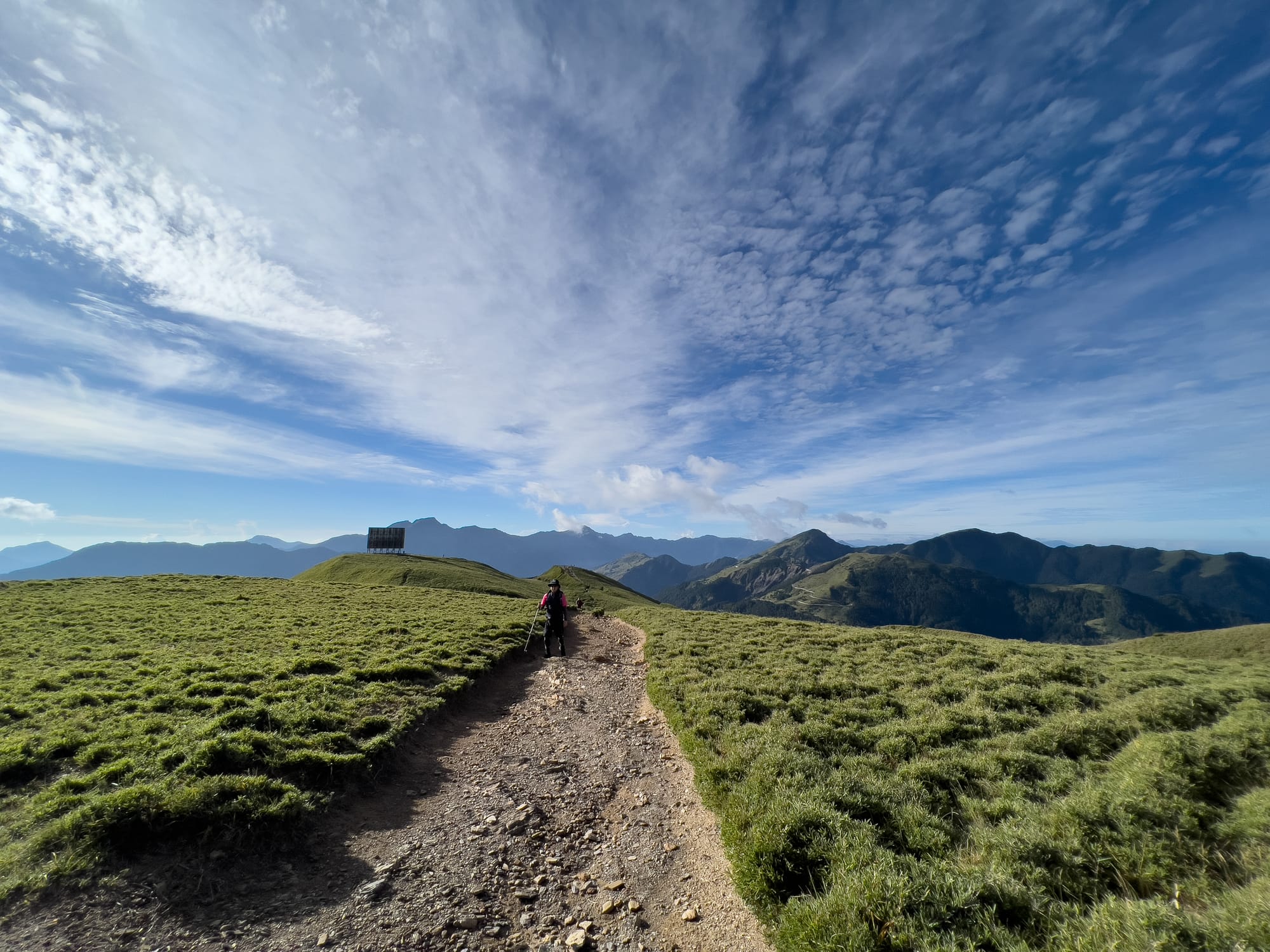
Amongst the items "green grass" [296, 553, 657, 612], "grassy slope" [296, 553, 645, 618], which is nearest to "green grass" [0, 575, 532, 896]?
"green grass" [296, 553, 657, 612]

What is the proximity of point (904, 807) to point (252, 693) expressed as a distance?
1803cm

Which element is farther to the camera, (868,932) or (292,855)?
(292,855)

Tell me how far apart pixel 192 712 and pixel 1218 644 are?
119843 millimetres

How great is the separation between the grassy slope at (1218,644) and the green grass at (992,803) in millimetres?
76716

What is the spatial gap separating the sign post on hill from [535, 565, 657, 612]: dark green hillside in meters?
35.1

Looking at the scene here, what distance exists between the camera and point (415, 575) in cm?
7800

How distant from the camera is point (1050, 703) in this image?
15242 mm

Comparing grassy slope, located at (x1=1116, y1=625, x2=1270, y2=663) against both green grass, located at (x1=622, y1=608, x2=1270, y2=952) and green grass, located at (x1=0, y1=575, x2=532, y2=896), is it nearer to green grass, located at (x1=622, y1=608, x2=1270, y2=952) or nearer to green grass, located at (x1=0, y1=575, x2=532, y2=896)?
green grass, located at (x1=622, y1=608, x2=1270, y2=952)

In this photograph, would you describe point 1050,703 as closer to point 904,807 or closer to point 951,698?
point 951,698

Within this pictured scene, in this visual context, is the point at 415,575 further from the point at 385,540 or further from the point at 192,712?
the point at 192,712

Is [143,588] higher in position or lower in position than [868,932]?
higher

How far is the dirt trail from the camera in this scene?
712 centimetres

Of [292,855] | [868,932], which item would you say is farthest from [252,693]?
[868,932]

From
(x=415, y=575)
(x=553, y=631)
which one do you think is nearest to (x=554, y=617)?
(x=553, y=631)
